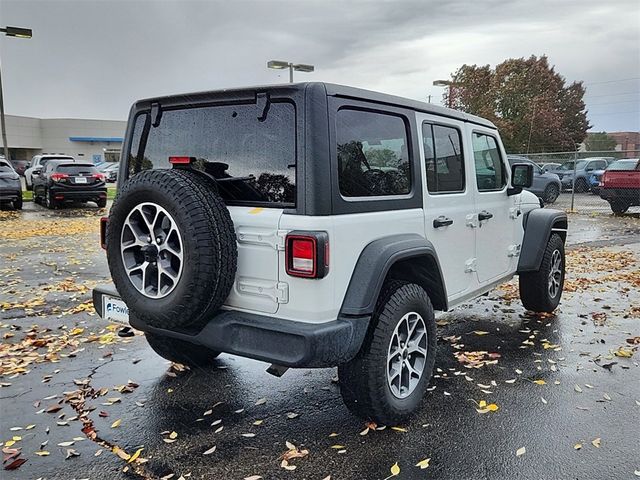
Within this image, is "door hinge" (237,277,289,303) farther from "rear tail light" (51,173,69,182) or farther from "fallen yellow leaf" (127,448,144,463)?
"rear tail light" (51,173,69,182)

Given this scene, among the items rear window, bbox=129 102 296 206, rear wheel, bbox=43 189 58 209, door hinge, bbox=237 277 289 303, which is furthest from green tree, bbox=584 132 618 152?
door hinge, bbox=237 277 289 303

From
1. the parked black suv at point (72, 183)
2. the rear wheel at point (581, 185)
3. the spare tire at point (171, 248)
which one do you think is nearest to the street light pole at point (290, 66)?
the parked black suv at point (72, 183)

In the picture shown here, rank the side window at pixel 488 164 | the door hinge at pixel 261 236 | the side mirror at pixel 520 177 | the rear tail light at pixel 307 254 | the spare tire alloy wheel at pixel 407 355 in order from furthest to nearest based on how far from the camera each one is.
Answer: the side mirror at pixel 520 177, the side window at pixel 488 164, the spare tire alloy wheel at pixel 407 355, the door hinge at pixel 261 236, the rear tail light at pixel 307 254

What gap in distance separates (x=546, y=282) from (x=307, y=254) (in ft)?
12.2

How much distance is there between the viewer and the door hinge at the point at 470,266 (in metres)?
4.24

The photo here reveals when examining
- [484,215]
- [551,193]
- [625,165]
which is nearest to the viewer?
[484,215]

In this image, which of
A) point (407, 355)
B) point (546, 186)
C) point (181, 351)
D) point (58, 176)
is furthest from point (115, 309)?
point (546, 186)

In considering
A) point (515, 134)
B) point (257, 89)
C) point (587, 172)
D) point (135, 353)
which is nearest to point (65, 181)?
point (135, 353)

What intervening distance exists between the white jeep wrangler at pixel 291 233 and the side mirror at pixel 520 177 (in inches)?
62.2

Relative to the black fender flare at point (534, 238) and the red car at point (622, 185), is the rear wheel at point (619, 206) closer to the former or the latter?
the red car at point (622, 185)

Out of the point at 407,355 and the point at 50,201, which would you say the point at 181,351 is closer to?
the point at 407,355

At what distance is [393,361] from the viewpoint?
335 cm

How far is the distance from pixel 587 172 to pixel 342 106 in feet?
78.5

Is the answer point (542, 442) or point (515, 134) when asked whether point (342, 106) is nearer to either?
point (542, 442)
